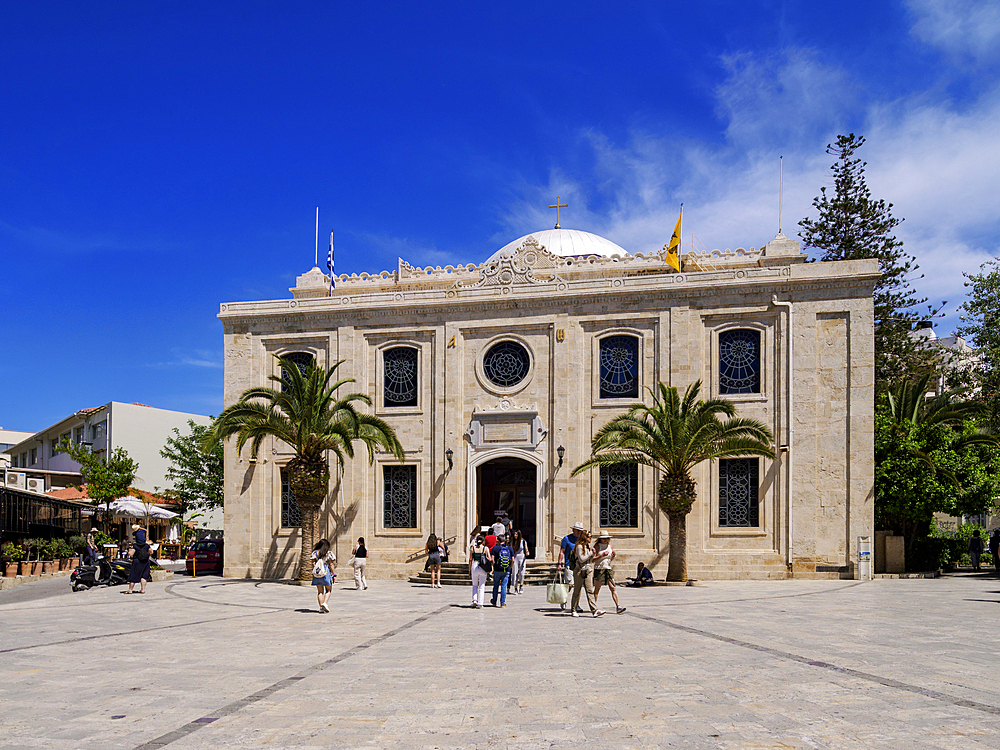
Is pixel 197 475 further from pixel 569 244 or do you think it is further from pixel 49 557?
pixel 569 244

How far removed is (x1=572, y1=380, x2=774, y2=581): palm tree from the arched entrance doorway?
3564mm

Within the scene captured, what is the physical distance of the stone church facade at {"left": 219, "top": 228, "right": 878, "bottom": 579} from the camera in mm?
22609

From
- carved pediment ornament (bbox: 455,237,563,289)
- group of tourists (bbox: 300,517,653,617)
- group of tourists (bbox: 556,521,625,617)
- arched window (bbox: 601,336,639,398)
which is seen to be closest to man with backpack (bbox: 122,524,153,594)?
group of tourists (bbox: 300,517,653,617)

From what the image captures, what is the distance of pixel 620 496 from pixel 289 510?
35.0ft

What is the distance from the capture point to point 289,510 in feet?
84.6

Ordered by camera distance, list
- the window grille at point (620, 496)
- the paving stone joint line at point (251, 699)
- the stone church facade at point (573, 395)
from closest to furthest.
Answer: the paving stone joint line at point (251, 699) → the stone church facade at point (573, 395) → the window grille at point (620, 496)

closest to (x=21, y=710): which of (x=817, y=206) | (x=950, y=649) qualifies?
(x=950, y=649)

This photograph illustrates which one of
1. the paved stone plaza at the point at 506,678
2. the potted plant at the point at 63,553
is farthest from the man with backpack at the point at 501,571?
the potted plant at the point at 63,553

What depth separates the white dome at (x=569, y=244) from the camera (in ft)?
102

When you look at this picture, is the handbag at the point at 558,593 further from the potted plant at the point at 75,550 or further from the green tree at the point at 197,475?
the green tree at the point at 197,475

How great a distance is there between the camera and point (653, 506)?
919 inches

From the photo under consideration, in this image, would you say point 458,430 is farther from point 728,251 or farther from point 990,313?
point 990,313

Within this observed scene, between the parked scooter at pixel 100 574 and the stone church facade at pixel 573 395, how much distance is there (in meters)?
4.22

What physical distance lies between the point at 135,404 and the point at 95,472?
20.9 metres
